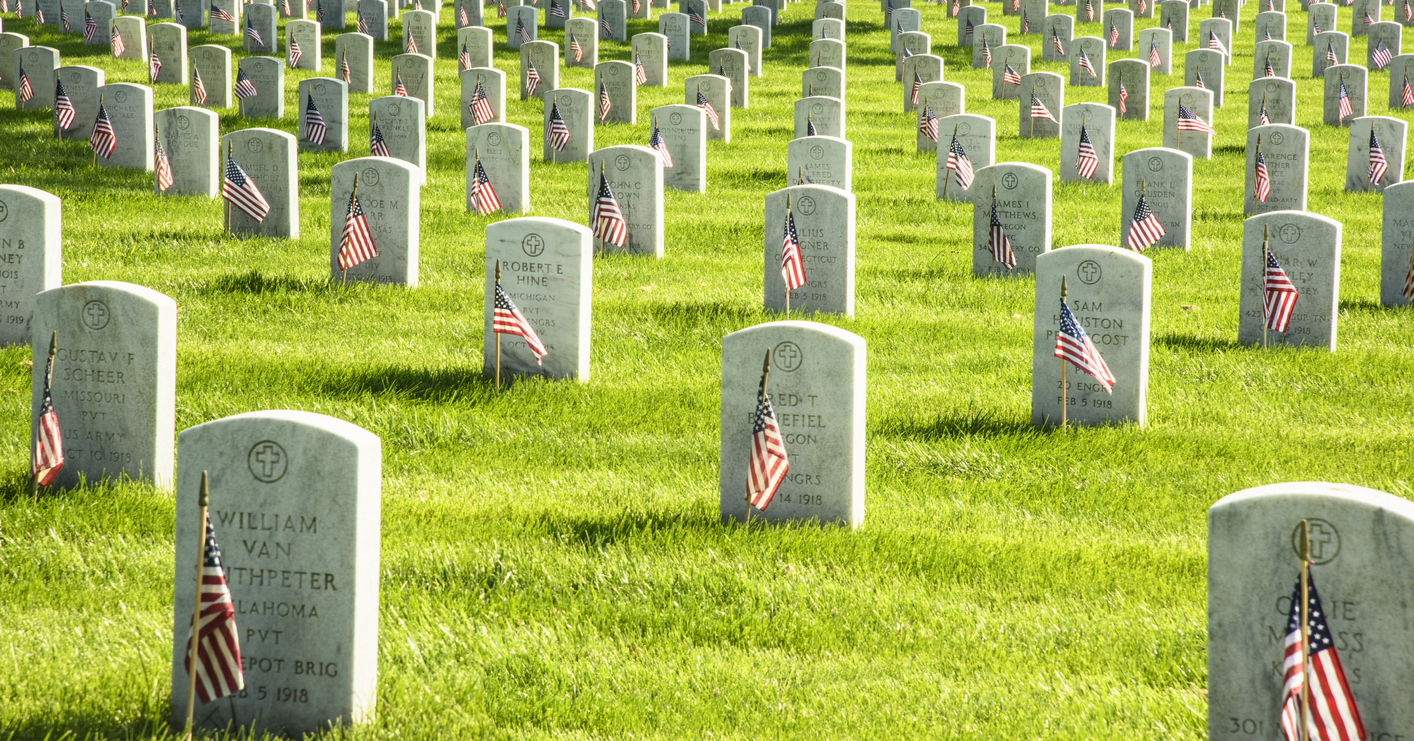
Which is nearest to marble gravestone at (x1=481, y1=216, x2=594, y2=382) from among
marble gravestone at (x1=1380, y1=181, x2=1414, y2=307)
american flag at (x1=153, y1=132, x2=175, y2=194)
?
marble gravestone at (x1=1380, y1=181, x2=1414, y2=307)

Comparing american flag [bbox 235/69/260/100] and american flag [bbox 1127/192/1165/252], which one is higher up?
american flag [bbox 235/69/260/100]

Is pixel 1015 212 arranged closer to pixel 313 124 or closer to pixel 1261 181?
pixel 1261 181

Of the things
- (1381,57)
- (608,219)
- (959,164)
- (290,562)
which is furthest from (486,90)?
(1381,57)

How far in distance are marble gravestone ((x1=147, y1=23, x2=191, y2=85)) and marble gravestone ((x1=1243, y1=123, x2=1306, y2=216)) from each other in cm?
1676

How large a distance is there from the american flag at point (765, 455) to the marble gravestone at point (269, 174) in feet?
27.0

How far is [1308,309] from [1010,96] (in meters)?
15.4

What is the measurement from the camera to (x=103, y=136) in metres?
16.1

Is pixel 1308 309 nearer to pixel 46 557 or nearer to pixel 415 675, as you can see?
pixel 415 675

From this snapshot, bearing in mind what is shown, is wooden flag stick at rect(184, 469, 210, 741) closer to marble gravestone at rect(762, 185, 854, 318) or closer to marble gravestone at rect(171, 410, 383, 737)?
marble gravestone at rect(171, 410, 383, 737)

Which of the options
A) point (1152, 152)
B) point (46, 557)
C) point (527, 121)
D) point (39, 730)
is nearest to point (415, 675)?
point (39, 730)

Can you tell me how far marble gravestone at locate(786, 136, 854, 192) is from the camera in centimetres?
1510

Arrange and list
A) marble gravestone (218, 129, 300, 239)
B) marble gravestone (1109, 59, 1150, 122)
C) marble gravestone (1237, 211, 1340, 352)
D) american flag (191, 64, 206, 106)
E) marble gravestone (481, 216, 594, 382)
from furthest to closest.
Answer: marble gravestone (1109, 59, 1150, 122), american flag (191, 64, 206, 106), marble gravestone (218, 129, 300, 239), marble gravestone (1237, 211, 1340, 352), marble gravestone (481, 216, 594, 382)

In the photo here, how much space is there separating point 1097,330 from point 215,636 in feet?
19.3

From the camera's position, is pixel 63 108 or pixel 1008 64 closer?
pixel 63 108
